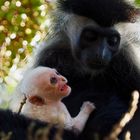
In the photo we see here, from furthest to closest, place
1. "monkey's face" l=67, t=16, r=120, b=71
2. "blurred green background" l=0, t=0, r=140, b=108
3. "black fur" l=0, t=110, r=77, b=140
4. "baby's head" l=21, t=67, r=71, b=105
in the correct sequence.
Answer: "blurred green background" l=0, t=0, r=140, b=108 < "monkey's face" l=67, t=16, r=120, b=71 < "baby's head" l=21, t=67, r=71, b=105 < "black fur" l=0, t=110, r=77, b=140

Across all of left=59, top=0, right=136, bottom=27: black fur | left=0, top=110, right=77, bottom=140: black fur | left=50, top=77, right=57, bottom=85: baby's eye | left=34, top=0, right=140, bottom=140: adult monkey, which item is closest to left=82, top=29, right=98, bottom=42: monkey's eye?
left=34, top=0, right=140, bottom=140: adult monkey

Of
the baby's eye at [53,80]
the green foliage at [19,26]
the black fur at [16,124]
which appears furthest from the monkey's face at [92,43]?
the black fur at [16,124]

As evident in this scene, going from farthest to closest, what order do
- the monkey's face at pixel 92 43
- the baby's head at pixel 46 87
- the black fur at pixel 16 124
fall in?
the monkey's face at pixel 92 43
the baby's head at pixel 46 87
the black fur at pixel 16 124

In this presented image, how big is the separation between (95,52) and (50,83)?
1.20m

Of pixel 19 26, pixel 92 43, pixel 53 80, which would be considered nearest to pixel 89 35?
pixel 92 43

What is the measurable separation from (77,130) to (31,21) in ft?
7.50

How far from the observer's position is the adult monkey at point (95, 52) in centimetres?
401

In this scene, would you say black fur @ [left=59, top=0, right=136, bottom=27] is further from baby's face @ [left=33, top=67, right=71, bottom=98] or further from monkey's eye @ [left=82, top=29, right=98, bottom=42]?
baby's face @ [left=33, top=67, right=71, bottom=98]

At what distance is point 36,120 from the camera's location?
300 cm

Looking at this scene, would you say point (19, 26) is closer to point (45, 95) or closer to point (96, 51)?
point (96, 51)

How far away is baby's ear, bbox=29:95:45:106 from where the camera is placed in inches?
119

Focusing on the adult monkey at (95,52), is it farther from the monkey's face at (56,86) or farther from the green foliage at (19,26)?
the monkey's face at (56,86)

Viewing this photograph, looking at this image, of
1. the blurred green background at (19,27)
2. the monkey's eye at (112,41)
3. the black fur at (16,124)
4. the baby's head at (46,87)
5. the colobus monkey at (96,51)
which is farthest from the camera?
the blurred green background at (19,27)

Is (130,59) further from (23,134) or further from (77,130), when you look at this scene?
(23,134)
